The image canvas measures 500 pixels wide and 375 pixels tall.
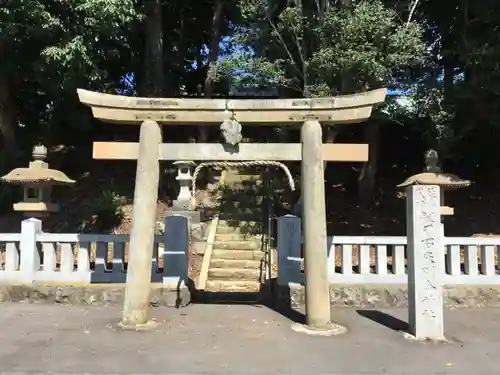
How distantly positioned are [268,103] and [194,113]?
1.10 m

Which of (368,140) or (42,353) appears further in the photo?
(368,140)

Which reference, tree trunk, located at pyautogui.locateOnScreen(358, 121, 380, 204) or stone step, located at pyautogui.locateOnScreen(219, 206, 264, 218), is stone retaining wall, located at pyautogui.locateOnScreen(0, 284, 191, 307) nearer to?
stone step, located at pyautogui.locateOnScreen(219, 206, 264, 218)

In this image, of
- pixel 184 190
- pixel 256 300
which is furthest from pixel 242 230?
pixel 256 300

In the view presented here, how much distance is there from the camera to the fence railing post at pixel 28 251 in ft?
28.5

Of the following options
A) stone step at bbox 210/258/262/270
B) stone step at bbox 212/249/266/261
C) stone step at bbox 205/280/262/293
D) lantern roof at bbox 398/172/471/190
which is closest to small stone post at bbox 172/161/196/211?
stone step at bbox 212/249/266/261

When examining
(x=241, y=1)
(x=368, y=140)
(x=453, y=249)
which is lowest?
(x=453, y=249)

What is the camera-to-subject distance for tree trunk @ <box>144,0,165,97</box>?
53.4 ft

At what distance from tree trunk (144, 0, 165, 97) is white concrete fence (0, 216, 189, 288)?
8401 millimetres

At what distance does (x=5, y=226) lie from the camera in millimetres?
14383

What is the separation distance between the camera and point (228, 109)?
295 inches

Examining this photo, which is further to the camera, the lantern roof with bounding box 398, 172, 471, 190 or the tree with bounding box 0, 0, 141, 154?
the tree with bounding box 0, 0, 141, 154

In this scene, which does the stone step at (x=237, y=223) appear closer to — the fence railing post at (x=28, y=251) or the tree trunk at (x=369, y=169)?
the tree trunk at (x=369, y=169)

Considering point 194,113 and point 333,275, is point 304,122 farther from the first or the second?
point 333,275

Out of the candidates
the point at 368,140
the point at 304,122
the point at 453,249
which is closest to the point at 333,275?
the point at 453,249
